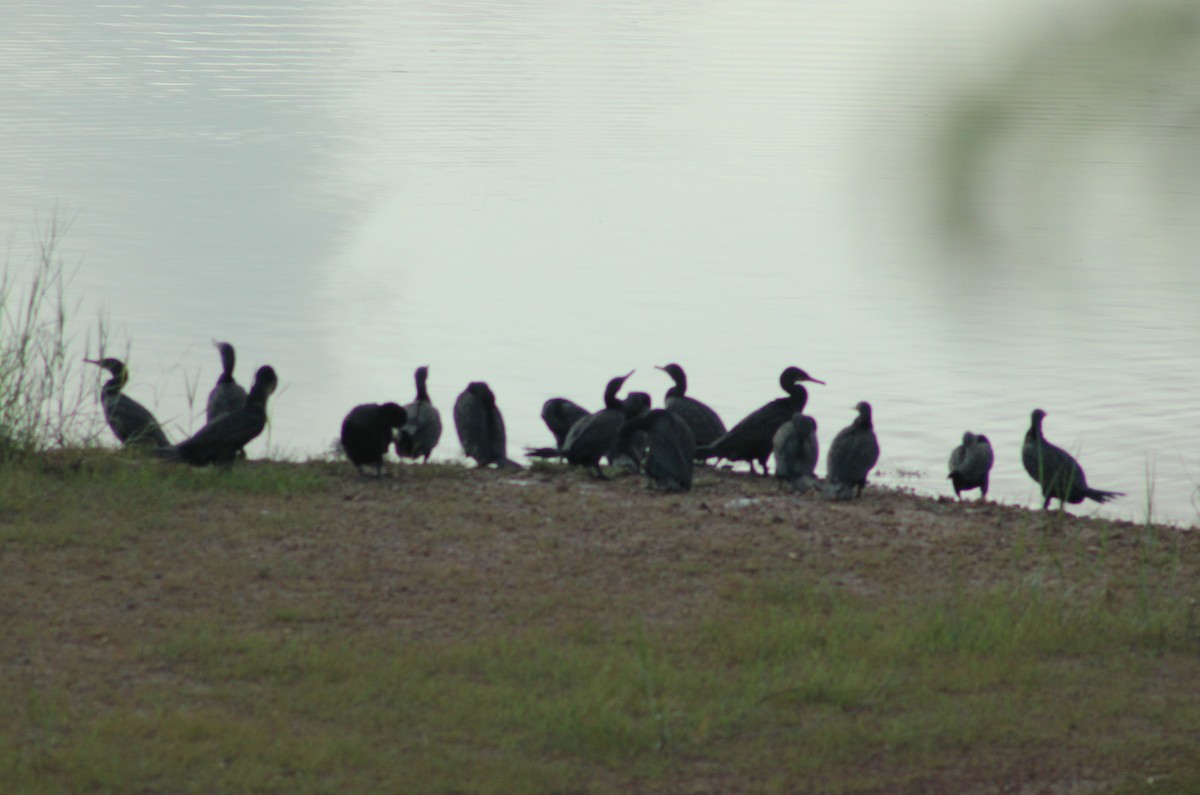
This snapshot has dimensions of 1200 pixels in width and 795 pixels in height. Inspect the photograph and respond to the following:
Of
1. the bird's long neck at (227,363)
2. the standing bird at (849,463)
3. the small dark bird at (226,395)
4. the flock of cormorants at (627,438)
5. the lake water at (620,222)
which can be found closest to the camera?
the lake water at (620,222)

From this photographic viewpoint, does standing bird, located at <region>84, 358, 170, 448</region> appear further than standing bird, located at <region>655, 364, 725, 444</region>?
No

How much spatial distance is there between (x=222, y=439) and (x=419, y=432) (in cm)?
163

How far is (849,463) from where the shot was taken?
29.0 ft

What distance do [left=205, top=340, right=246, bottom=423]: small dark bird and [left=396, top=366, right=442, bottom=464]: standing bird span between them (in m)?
1.09

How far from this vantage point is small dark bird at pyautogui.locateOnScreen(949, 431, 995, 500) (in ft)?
30.5

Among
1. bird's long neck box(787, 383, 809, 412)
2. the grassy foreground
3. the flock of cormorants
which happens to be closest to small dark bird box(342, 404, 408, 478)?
the flock of cormorants

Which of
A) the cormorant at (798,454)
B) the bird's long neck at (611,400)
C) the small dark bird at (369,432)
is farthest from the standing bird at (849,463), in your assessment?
the small dark bird at (369,432)

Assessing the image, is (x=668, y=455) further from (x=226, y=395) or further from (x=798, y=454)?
(x=226, y=395)

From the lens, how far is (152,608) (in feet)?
20.0

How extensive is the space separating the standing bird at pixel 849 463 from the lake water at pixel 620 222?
1.42 m

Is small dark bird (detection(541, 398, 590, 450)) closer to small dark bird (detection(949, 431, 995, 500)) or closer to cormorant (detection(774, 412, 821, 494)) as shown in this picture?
cormorant (detection(774, 412, 821, 494))

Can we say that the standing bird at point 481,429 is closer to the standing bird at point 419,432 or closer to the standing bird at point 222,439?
the standing bird at point 419,432

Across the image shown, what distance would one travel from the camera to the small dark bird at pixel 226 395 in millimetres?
9859

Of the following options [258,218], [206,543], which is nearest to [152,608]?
[206,543]
